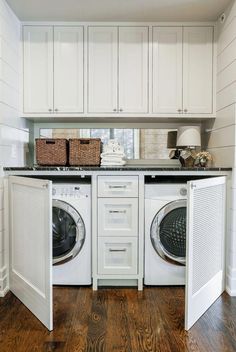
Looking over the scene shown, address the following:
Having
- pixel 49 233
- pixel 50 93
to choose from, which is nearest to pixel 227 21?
pixel 50 93

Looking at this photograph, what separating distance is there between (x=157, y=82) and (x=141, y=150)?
697 millimetres

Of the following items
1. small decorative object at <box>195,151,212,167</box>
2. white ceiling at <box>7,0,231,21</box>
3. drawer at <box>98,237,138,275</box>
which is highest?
white ceiling at <box>7,0,231,21</box>

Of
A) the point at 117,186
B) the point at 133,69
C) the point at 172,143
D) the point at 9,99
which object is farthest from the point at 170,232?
the point at 9,99

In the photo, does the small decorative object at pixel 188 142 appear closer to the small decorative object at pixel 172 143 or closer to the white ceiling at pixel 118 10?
the small decorative object at pixel 172 143

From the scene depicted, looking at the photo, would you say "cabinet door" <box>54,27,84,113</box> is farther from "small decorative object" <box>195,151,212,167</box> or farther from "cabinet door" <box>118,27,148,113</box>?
"small decorative object" <box>195,151,212,167</box>

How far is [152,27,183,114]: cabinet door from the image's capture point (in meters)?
2.68

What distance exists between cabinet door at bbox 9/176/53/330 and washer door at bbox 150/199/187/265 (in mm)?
922

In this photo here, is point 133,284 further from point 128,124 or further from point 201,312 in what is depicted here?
point 128,124

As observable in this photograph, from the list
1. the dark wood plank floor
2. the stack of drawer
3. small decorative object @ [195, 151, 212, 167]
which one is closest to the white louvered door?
the dark wood plank floor

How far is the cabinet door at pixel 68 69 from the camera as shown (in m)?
2.67

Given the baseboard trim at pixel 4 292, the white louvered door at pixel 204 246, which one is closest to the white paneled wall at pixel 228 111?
the white louvered door at pixel 204 246

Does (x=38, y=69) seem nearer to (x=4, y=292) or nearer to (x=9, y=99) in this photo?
(x=9, y=99)

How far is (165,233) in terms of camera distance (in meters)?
2.37

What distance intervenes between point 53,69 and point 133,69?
0.73m
